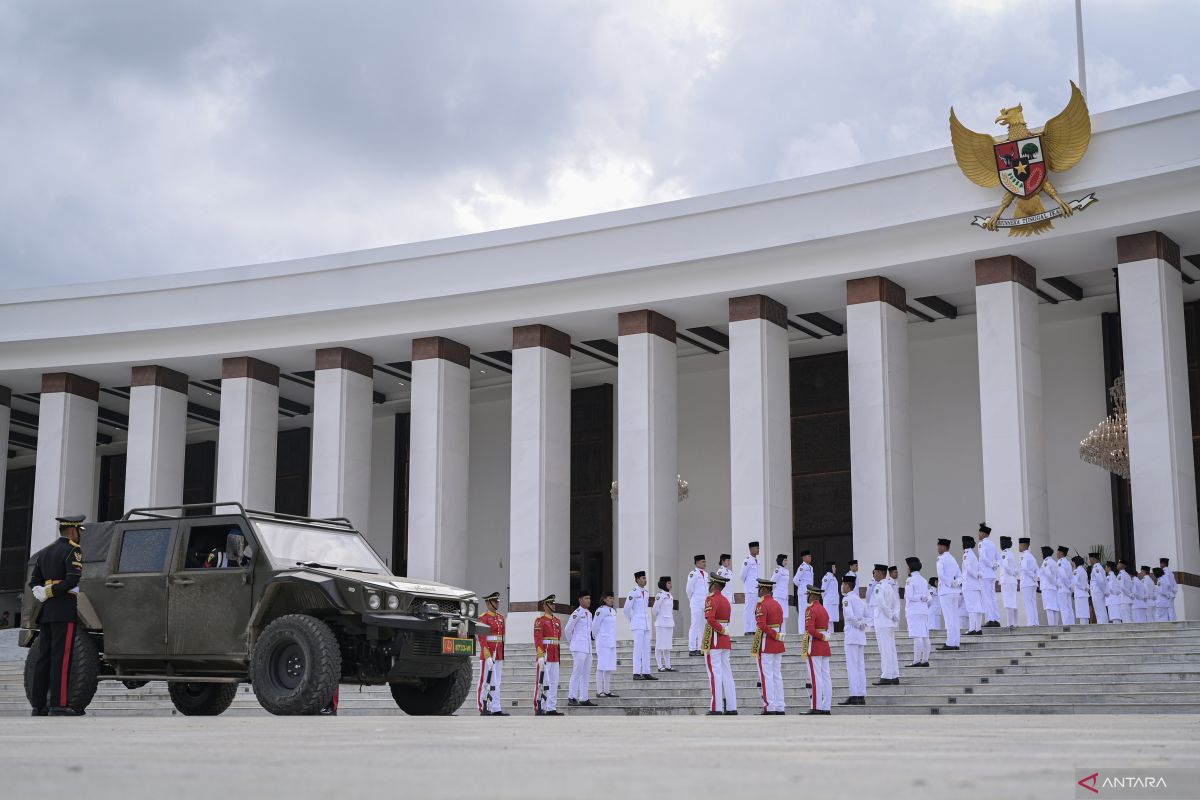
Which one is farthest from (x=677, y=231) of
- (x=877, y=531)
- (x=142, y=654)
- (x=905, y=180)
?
(x=142, y=654)

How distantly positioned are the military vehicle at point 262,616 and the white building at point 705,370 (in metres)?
13.9

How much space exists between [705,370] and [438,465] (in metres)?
8.09

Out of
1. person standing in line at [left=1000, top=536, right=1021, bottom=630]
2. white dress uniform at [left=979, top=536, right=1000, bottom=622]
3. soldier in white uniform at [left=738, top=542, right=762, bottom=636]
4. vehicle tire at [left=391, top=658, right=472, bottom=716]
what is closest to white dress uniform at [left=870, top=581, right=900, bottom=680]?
white dress uniform at [left=979, top=536, right=1000, bottom=622]

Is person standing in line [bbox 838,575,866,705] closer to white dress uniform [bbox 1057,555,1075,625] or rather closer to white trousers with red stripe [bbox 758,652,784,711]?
white trousers with red stripe [bbox 758,652,784,711]

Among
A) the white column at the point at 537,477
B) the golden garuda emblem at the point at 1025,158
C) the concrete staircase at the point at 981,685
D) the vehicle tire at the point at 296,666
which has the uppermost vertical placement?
the golden garuda emblem at the point at 1025,158

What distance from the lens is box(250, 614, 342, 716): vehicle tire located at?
9.80 m

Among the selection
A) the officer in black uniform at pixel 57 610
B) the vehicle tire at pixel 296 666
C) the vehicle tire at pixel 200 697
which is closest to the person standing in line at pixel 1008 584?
the vehicle tire at pixel 200 697

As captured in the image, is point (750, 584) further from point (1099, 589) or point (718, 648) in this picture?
point (718, 648)

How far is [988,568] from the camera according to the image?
19.0m

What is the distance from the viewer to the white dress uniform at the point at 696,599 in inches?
776

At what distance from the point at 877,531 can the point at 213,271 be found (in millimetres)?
15236

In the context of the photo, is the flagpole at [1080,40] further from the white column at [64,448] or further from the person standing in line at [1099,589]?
the white column at [64,448]

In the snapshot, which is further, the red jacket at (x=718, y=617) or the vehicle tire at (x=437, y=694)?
the red jacket at (x=718, y=617)

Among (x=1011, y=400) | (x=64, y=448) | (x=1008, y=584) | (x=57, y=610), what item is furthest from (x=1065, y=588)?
(x=64, y=448)
